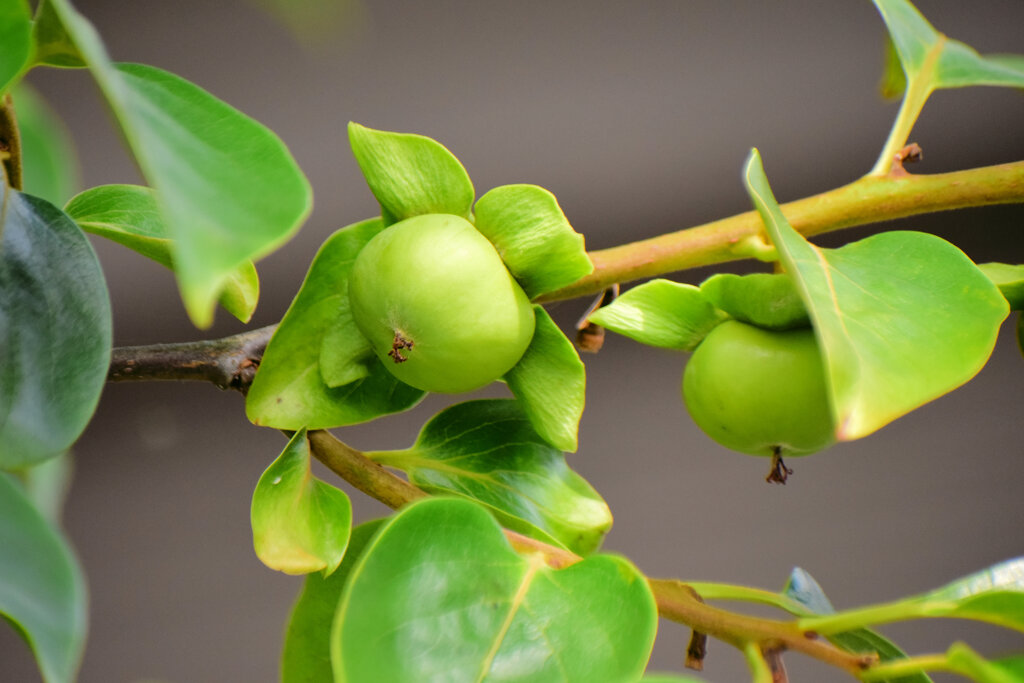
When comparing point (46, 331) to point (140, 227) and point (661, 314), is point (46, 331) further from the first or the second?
point (661, 314)

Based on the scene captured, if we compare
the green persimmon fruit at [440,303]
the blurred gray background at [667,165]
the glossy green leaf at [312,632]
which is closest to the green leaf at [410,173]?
the green persimmon fruit at [440,303]

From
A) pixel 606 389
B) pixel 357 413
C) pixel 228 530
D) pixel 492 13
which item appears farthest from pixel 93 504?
pixel 357 413

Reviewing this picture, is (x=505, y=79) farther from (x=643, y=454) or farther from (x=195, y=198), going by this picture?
(x=195, y=198)

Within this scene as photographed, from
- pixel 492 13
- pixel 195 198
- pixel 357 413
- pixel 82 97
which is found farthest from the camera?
pixel 82 97

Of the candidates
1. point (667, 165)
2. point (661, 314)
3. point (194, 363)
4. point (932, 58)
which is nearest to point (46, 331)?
point (194, 363)

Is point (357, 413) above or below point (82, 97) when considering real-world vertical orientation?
above

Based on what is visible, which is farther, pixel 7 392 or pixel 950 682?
pixel 950 682

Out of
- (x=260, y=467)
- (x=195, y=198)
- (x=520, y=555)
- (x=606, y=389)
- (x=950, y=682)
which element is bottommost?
(x=950, y=682)
